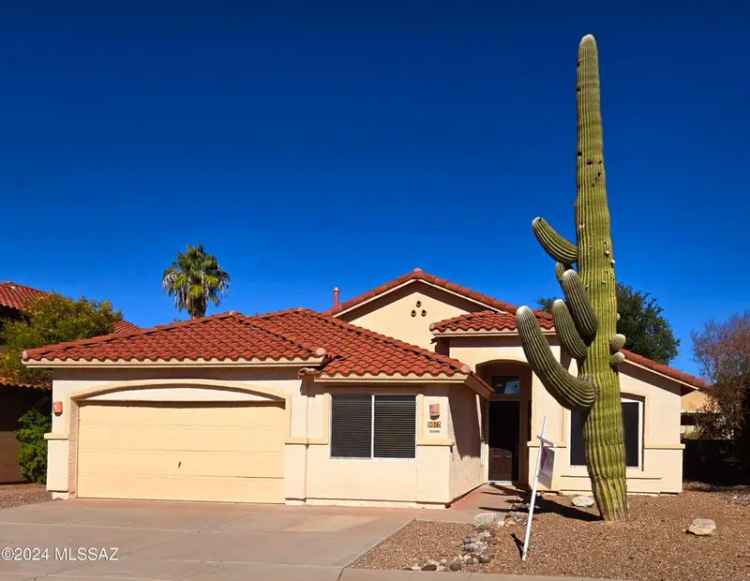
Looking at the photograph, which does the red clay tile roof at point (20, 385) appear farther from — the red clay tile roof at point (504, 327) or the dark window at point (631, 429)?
the dark window at point (631, 429)

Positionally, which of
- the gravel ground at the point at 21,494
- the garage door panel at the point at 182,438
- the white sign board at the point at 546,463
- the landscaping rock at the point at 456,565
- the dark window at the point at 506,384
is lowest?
the gravel ground at the point at 21,494

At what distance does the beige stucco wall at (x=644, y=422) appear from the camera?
1875 cm

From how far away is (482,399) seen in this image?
20375 millimetres

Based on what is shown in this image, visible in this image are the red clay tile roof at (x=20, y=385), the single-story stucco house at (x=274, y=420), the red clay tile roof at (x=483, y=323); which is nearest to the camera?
the single-story stucco house at (x=274, y=420)

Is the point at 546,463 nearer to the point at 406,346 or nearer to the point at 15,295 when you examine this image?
the point at 406,346

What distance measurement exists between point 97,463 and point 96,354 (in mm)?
2198

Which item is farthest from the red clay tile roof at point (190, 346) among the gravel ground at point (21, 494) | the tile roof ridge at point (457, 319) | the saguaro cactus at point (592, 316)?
the saguaro cactus at point (592, 316)

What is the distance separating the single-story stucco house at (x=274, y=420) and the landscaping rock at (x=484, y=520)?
1749mm

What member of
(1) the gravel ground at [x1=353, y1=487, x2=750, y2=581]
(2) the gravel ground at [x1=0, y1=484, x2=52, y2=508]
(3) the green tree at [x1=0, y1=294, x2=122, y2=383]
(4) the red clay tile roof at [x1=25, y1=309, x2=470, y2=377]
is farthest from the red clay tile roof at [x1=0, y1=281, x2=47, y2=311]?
(1) the gravel ground at [x1=353, y1=487, x2=750, y2=581]

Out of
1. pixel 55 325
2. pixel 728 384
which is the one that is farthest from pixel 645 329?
pixel 55 325

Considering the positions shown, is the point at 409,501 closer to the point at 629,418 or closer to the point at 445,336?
the point at 445,336

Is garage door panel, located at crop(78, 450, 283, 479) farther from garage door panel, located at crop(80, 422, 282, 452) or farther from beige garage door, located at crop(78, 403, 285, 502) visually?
garage door panel, located at crop(80, 422, 282, 452)

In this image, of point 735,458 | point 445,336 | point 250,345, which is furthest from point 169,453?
point 735,458

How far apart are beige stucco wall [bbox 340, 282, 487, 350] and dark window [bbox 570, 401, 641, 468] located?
4.39 m
